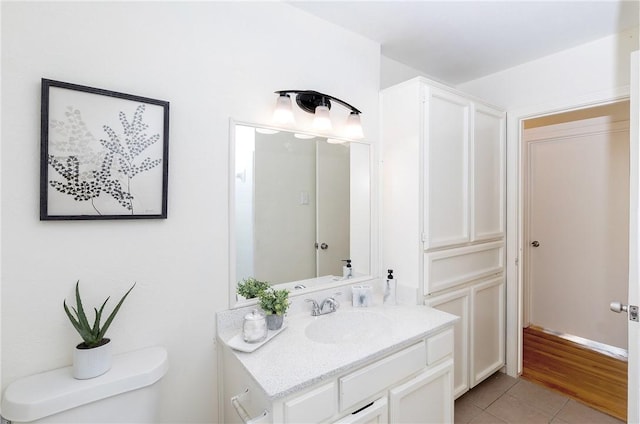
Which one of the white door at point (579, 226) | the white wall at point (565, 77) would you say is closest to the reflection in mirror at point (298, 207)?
the white wall at point (565, 77)

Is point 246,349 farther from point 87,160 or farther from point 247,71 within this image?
point 247,71

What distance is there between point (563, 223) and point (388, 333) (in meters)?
2.74

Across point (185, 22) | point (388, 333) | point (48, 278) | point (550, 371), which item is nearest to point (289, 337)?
point (388, 333)

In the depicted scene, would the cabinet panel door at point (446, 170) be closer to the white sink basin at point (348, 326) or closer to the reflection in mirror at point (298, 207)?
the reflection in mirror at point (298, 207)

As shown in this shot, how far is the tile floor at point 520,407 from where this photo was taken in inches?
74.5

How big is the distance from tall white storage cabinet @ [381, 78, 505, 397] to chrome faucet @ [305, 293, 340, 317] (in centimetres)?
49

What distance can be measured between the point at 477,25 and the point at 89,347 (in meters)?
2.39

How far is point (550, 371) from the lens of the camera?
8.00 feet

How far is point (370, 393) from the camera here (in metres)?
1.22

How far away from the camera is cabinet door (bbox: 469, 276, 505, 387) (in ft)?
6.91

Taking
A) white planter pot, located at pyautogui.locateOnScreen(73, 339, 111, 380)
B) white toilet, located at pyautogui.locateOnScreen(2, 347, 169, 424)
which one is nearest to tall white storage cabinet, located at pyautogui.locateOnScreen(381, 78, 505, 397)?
white toilet, located at pyautogui.locateOnScreen(2, 347, 169, 424)

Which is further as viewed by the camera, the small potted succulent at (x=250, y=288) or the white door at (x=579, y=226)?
the white door at (x=579, y=226)

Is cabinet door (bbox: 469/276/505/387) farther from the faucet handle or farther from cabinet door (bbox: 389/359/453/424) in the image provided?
the faucet handle

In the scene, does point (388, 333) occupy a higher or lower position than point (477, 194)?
lower
